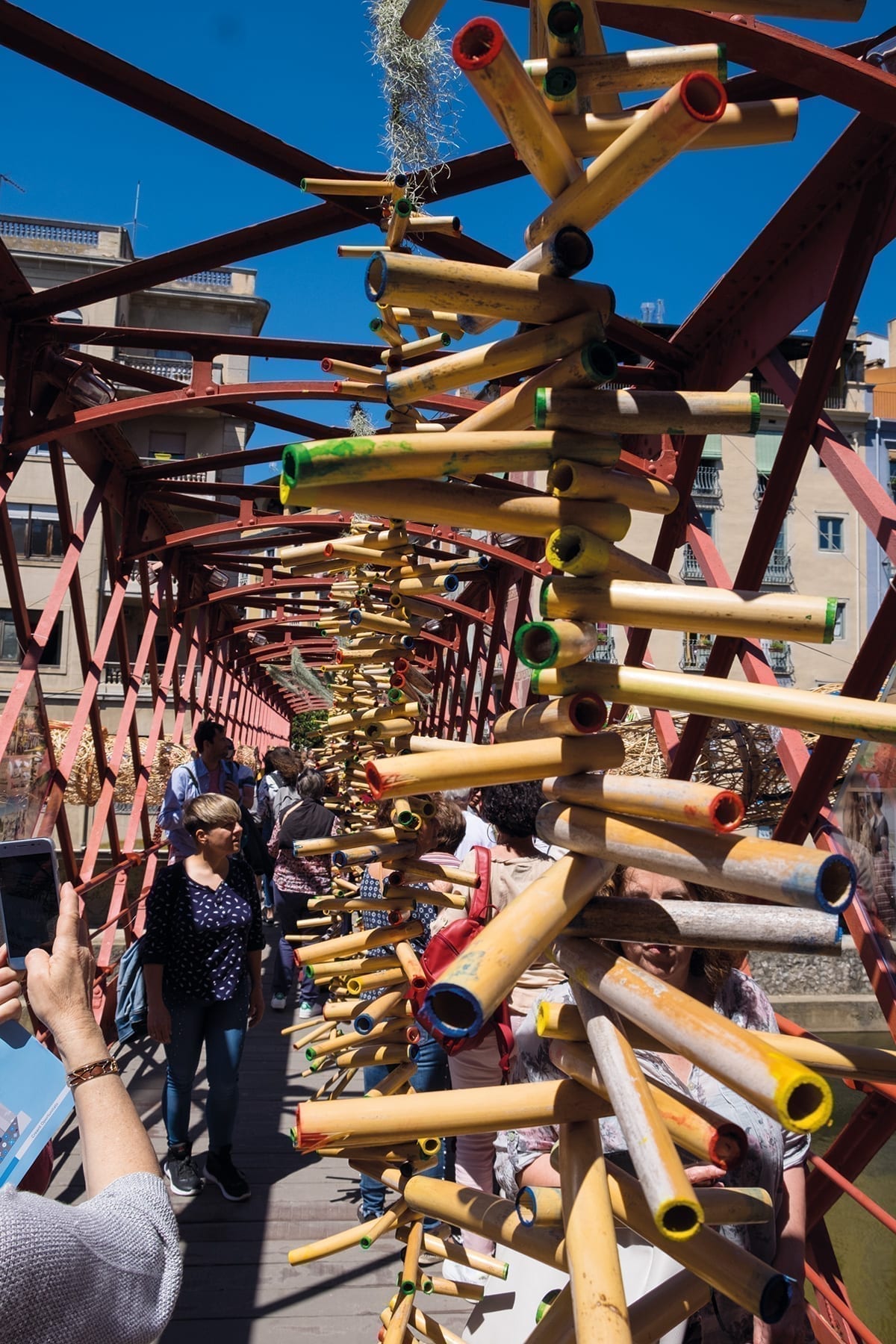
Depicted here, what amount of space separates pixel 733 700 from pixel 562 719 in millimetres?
222

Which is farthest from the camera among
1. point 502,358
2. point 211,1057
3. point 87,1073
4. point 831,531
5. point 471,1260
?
point 831,531

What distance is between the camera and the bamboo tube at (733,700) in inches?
44.5

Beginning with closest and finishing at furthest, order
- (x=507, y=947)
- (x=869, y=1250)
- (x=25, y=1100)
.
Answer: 1. (x=507, y=947)
2. (x=25, y=1100)
3. (x=869, y=1250)

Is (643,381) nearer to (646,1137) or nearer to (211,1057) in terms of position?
(211,1057)

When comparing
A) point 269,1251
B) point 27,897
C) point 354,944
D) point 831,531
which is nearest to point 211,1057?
point 269,1251

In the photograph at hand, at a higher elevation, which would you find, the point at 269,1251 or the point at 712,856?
the point at 712,856

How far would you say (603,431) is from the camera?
4.44 ft

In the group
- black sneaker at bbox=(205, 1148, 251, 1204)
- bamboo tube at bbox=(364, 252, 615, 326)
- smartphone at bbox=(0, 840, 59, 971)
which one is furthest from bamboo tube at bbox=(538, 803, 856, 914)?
black sneaker at bbox=(205, 1148, 251, 1204)

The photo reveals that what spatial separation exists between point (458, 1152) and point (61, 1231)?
9.04ft

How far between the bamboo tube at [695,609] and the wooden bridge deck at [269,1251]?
340 cm

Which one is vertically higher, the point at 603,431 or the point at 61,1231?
the point at 603,431

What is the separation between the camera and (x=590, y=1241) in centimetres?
115

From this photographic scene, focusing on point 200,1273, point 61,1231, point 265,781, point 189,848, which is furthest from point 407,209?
point 265,781

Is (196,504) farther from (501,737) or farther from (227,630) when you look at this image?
(501,737)
